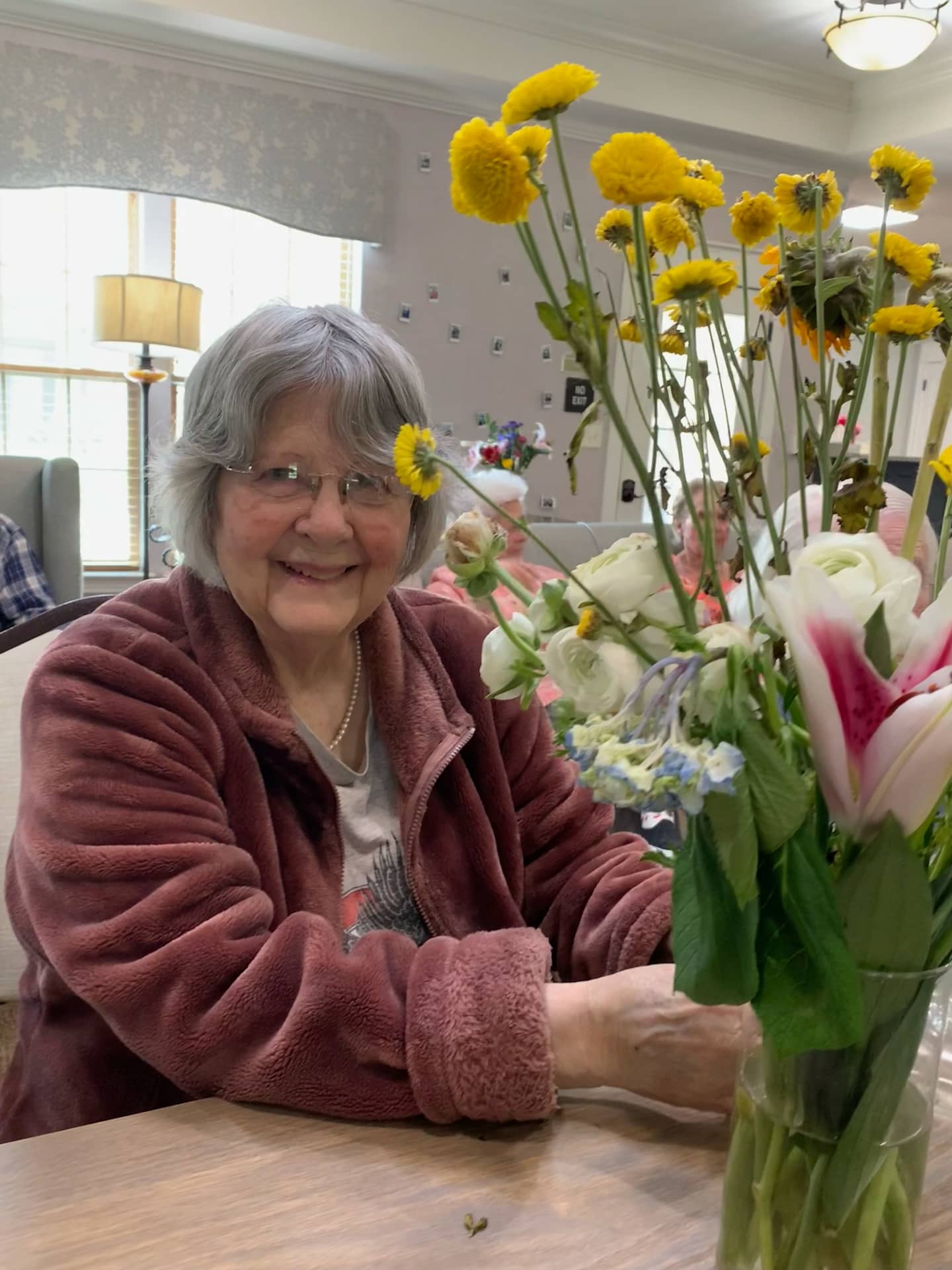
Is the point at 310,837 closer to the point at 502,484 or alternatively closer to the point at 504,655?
the point at 504,655

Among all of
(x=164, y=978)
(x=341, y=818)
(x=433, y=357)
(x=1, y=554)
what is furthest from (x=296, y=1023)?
(x=433, y=357)

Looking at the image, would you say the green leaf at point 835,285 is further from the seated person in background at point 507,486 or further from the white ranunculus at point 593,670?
the seated person in background at point 507,486

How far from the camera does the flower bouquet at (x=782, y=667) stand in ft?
1.41

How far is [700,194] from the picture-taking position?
49 cm

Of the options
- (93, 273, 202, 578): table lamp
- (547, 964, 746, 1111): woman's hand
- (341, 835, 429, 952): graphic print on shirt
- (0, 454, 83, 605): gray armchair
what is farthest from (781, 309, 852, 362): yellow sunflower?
(0, 454, 83, 605): gray armchair

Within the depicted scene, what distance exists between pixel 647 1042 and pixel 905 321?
0.53 metres

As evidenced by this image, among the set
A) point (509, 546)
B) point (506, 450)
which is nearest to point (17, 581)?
point (509, 546)

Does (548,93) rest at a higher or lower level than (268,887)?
higher

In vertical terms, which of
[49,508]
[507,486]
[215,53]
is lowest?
[49,508]

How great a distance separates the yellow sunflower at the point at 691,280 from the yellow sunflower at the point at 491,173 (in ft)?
0.22

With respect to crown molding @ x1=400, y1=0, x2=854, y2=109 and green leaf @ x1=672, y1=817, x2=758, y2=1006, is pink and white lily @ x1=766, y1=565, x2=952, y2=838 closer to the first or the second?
green leaf @ x1=672, y1=817, x2=758, y2=1006

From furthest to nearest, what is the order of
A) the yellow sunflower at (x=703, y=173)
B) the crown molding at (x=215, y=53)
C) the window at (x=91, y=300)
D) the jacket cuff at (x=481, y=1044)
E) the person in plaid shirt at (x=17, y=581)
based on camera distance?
the window at (x=91, y=300), the crown molding at (x=215, y=53), the person in plaid shirt at (x=17, y=581), the jacket cuff at (x=481, y=1044), the yellow sunflower at (x=703, y=173)

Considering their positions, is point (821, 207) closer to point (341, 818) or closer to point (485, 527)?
point (485, 527)

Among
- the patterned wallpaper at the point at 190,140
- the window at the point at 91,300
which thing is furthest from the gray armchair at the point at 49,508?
the patterned wallpaper at the point at 190,140
